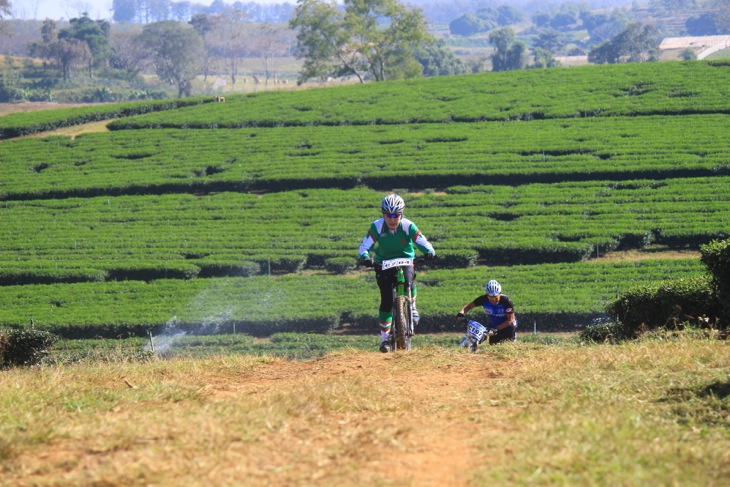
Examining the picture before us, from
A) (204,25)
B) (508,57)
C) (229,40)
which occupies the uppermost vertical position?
(204,25)

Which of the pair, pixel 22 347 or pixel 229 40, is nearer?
pixel 22 347

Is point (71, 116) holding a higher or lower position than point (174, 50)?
lower

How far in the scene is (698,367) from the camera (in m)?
8.39

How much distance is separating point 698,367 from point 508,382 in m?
1.66

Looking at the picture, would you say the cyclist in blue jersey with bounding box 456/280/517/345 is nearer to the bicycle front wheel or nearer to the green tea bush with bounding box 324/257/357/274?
the bicycle front wheel

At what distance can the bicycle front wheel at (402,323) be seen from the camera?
1150cm

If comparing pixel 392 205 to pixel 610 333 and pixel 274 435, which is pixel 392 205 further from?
pixel 274 435

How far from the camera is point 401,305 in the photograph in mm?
11492

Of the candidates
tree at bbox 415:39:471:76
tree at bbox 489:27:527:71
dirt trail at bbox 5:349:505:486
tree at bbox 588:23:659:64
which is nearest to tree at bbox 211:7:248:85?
tree at bbox 415:39:471:76

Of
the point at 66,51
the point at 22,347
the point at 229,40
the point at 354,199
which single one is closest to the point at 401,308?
the point at 22,347

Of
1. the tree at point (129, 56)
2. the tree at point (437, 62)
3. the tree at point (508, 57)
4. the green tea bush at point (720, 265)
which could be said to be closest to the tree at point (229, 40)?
the tree at point (129, 56)

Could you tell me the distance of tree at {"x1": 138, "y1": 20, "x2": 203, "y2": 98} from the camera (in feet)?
357

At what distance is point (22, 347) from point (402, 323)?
6395mm

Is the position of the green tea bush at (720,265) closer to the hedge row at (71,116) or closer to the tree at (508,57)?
the hedge row at (71,116)
